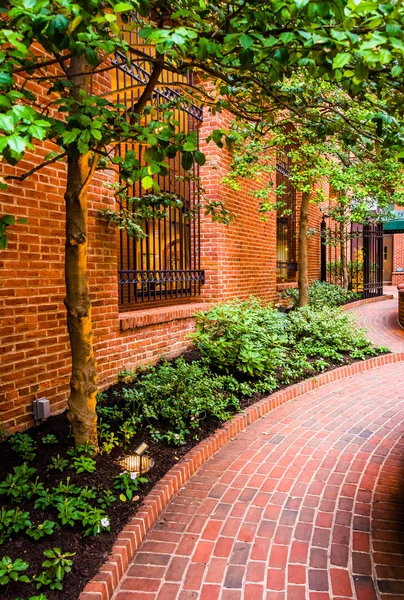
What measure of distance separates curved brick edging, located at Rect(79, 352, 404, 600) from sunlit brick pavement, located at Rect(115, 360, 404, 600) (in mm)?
66

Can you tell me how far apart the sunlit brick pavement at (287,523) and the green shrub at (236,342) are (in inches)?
38.6

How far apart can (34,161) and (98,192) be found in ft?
2.90

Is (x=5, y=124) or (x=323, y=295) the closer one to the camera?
(x=5, y=124)

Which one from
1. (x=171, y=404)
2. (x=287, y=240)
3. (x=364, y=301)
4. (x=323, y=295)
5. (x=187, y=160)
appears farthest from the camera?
(x=364, y=301)

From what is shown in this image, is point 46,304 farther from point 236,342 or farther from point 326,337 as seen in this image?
point 326,337

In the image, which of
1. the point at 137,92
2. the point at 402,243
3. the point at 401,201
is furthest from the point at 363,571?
the point at 402,243

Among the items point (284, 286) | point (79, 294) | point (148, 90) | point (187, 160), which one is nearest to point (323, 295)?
point (284, 286)

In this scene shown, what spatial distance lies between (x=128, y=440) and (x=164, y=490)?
0.56 meters

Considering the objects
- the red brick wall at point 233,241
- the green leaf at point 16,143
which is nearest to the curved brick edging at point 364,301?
the red brick wall at point 233,241

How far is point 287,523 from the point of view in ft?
9.30

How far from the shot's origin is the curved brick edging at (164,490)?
7.24 ft

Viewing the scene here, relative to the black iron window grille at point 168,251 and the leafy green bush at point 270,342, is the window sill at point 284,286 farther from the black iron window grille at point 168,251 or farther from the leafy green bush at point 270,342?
the black iron window grille at point 168,251

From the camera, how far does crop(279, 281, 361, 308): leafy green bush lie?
10.8m

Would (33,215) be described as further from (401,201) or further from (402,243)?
(402,243)
